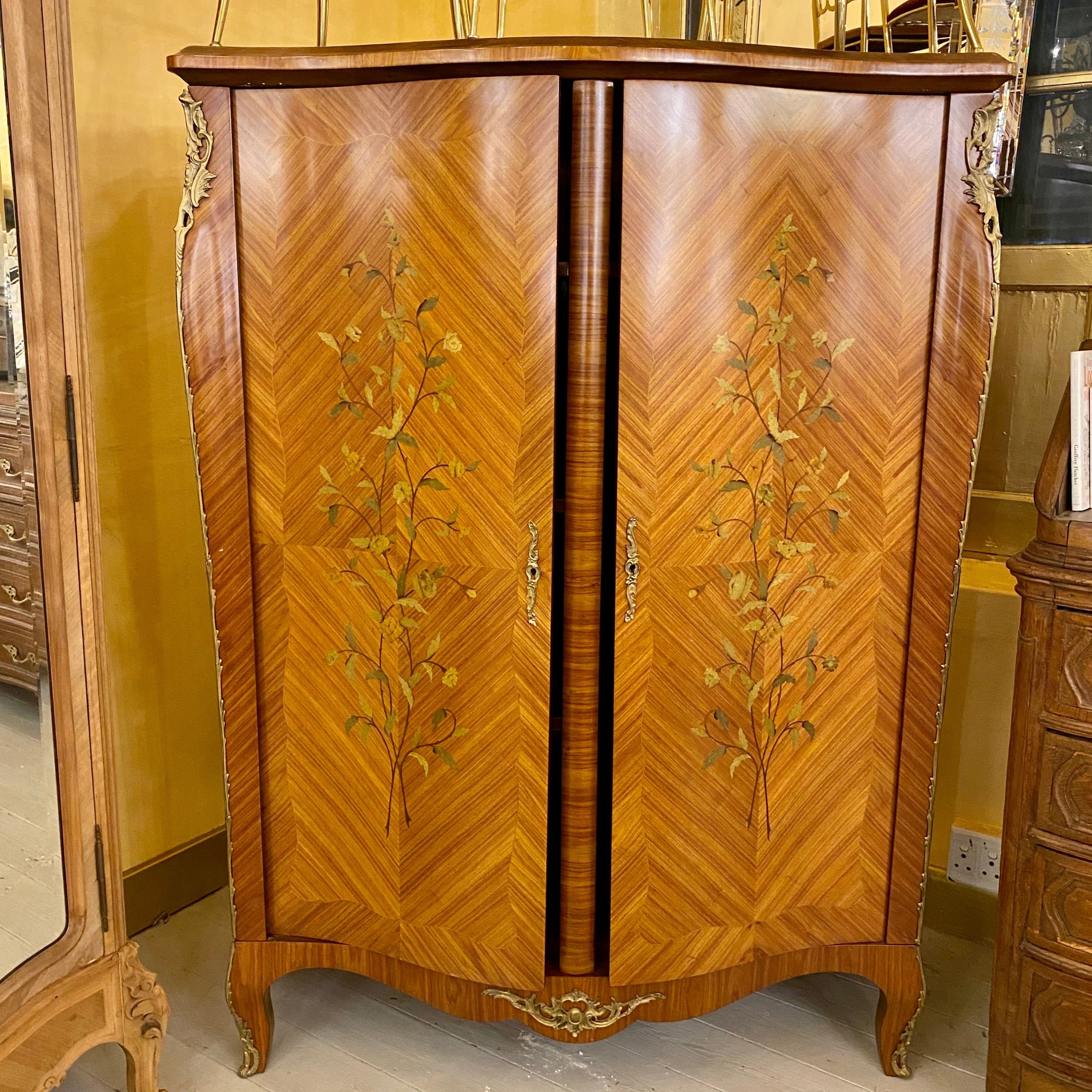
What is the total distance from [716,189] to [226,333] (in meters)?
0.73

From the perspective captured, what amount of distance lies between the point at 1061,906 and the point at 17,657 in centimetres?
151

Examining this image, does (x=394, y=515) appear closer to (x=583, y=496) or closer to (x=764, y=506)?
(x=583, y=496)

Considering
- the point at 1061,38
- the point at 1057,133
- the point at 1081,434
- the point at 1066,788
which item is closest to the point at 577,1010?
the point at 1066,788

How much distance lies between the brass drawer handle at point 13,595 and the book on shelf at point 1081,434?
1457 millimetres

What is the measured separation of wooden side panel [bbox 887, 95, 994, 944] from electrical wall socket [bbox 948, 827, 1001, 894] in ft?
1.56

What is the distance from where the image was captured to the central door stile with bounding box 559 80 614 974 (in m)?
1.48

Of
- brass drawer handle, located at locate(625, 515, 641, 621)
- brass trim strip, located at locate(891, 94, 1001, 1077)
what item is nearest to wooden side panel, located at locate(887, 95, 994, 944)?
brass trim strip, located at locate(891, 94, 1001, 1077)

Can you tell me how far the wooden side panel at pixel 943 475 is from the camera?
1.55 meters

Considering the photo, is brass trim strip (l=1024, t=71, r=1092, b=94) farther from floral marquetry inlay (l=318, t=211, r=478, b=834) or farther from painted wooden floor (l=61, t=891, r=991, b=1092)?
painted wooden floor (l=61, t=891, r=991, b=1092)

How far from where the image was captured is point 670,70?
144 centimetres

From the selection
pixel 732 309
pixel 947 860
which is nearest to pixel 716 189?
pixel 732 309

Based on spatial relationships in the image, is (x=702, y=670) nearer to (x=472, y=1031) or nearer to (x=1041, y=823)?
(x=1041, y=823)

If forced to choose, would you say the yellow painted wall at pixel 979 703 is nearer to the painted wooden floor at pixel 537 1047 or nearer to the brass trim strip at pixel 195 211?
the painted wooden floor at pixel 537 1047

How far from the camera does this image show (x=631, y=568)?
159cm
